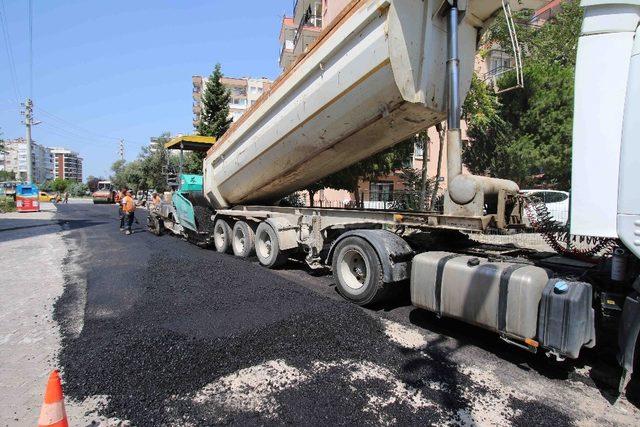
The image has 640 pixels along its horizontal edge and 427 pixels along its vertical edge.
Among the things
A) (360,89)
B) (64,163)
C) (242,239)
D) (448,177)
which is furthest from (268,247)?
(64,163)

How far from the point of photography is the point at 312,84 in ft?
18.1

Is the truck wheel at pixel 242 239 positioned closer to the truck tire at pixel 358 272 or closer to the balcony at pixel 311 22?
the truck tire at pixel 358 272

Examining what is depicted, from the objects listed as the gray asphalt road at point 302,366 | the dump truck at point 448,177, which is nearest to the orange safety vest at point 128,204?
the dump truck at point 448,177

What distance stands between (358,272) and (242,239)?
3975 millimetres

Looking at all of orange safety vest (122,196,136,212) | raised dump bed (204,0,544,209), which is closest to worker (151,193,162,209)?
orange safety vest (122,196,136,212)

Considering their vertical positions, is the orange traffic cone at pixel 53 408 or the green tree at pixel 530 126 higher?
the green tree at pixel 530 126

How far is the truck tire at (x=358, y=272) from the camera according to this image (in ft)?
15.6

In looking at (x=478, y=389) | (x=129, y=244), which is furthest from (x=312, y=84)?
(x=129, y=244)

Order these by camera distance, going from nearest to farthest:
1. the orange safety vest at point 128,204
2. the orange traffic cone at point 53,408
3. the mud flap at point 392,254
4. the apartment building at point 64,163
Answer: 1. the orange traffic cone at point 53,408
2. the mud flap at point 392,254
3. the orange safety vest at point 128,204
4. the apartment building at point 64,163

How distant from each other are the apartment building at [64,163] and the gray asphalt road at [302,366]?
191730 mm

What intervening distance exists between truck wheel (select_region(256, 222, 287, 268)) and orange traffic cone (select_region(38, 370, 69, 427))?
16.4ft

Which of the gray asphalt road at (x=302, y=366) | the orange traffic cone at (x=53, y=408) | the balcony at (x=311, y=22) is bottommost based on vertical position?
the gray asphalt road at (x=302, y=366)

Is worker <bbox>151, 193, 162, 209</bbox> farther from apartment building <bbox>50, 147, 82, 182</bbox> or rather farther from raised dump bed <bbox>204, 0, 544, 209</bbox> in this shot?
apartment building <bbox>50, 147, 82, 182</bbox>

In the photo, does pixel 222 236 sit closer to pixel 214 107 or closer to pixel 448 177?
pixel 448 177
